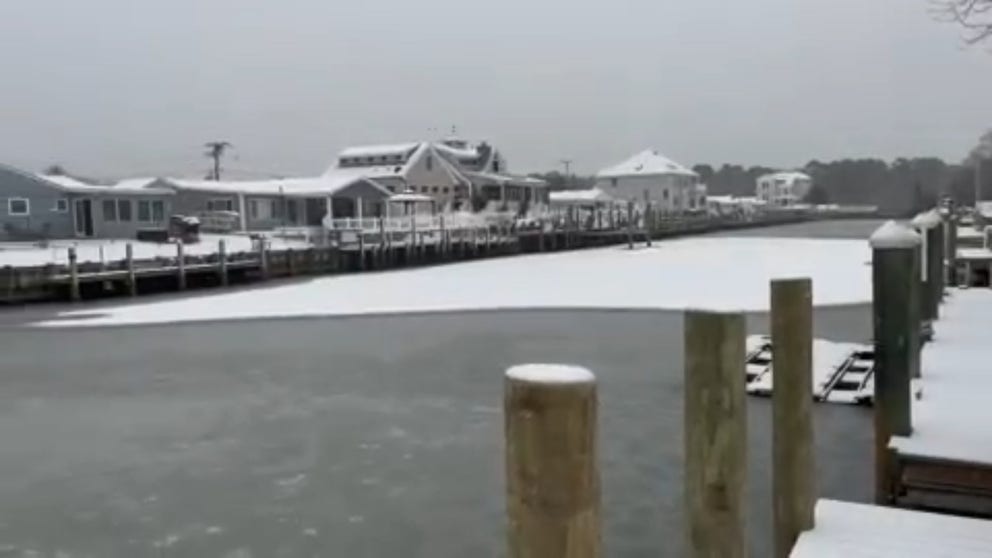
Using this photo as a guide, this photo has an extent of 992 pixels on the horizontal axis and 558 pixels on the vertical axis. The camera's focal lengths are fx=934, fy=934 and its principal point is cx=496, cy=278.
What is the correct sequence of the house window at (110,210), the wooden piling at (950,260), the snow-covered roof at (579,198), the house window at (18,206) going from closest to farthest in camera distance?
the wooden piling at (950,260) < the house window at (18,206) < the house window at (110,210) < the snow-covered roof at (579,198)

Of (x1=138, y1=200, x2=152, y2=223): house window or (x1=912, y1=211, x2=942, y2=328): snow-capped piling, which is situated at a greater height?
(x1=138, y1=200, x2=152, y2=223): house window

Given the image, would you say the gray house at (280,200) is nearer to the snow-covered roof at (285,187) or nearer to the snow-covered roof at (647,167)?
the snow-covered roof at (285,187)

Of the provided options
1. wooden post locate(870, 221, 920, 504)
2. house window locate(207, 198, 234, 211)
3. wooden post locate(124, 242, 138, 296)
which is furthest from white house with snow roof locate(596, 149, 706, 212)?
wooden post locate(870, 221, 920, 504)

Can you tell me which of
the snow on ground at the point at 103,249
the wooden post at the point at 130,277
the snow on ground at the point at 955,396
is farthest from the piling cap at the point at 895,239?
the snow on ground at the point at 103,249

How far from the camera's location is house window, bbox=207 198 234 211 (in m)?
50.5

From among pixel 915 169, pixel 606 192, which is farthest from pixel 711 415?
pixel 915 169

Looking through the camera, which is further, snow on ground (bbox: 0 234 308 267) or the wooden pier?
snow on ground (bbox: 0 234 308 267)

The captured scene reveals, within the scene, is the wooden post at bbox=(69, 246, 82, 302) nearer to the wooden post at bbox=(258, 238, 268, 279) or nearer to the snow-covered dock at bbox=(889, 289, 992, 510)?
the wooden post at bbox=(258, 238, 268, 279)

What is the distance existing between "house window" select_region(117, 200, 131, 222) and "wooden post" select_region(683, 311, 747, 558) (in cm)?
4616

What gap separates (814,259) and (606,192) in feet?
203

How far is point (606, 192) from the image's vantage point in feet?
326

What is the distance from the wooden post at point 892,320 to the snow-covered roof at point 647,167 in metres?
90.6

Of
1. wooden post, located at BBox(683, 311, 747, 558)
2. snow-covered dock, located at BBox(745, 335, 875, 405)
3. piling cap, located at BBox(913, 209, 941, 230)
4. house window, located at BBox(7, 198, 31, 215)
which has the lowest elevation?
snow-covered dock, located at BBox(745, 335, 875, 405)

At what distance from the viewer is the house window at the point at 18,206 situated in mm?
42719
